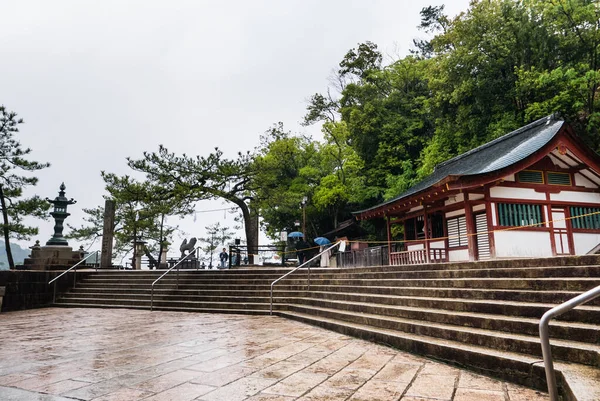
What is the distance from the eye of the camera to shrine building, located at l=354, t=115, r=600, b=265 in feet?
35.2

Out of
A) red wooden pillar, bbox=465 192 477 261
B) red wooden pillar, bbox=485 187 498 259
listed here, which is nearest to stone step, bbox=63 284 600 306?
red wooden pillar, bbox=465 192 477 261

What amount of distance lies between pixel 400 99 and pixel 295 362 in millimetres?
23204

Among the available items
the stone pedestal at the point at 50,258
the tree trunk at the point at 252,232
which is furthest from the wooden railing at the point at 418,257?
the stone pedestal at the point at 50,258

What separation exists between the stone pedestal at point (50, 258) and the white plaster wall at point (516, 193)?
1595 centimetres

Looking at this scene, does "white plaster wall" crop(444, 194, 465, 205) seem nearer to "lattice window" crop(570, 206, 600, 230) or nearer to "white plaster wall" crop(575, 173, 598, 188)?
"lattice window" crop(570, 206, 600, 230)

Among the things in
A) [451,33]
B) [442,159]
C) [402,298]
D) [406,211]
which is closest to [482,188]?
[406,211]

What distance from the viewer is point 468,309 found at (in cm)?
529

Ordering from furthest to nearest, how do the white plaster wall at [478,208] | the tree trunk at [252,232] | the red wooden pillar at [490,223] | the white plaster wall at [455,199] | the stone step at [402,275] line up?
the tree trunk at [252,232]
the white plaster wall at [455,199]
the white plaster wall at [478,208]
the red wooden pillar at [490,223]
the stone step at [402,275]

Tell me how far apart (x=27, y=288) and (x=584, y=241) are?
59.6 feet

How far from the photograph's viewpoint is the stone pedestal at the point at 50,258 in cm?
1440

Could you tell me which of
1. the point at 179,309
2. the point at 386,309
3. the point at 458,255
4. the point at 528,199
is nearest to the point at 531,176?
the point at 528,199

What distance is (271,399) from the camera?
10.5 feet

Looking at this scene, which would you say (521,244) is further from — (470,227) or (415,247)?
(415,247)

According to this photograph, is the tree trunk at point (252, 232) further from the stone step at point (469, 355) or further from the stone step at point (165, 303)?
the stone step at point (469, 355)
